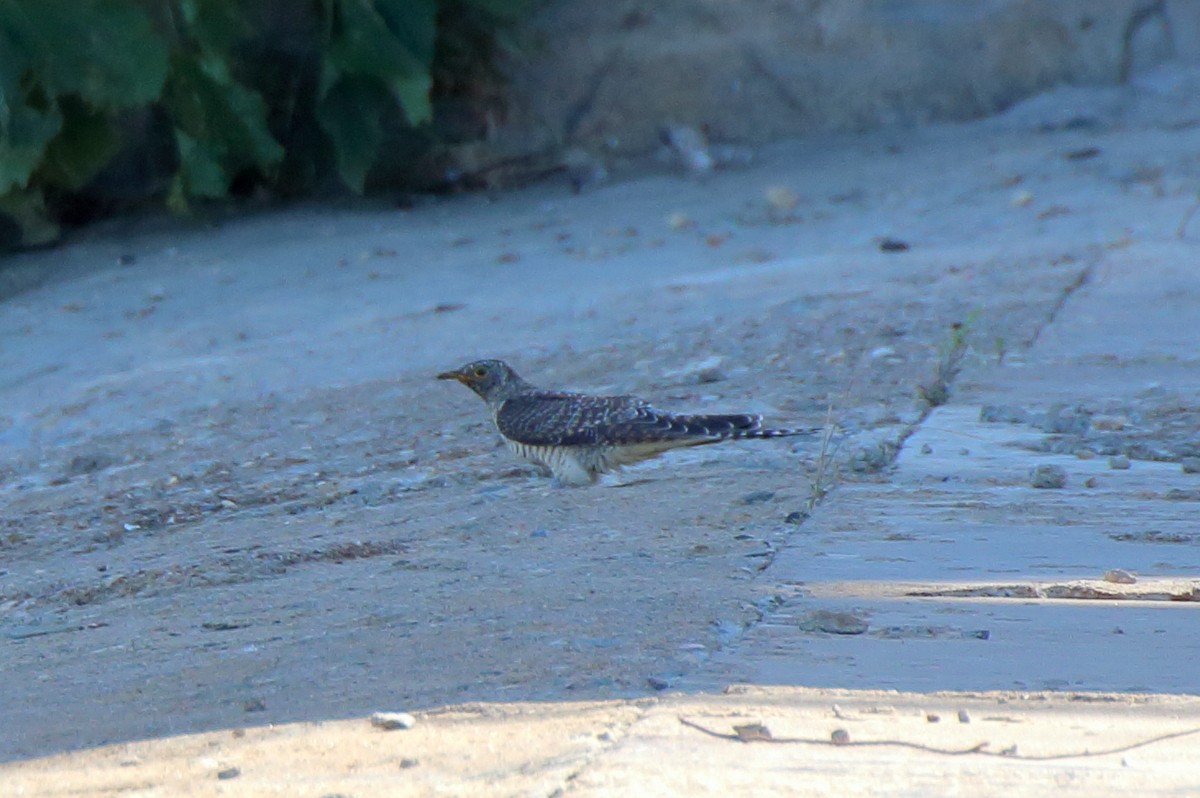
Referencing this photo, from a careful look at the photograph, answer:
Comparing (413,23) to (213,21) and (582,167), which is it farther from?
(582,167)

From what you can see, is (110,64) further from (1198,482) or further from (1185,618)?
(1185,618)

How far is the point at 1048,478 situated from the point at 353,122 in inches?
261

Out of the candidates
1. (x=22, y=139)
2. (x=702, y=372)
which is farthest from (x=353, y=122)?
(x=702, y=372)

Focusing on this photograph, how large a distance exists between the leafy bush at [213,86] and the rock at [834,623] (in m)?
6.94

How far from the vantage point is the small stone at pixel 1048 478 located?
4.54m

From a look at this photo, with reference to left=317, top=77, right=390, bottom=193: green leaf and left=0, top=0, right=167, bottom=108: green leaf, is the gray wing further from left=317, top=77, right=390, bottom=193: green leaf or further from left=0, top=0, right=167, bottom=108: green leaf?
left=317, top=77, right=390, bottom=193: green leaf

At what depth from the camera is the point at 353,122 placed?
33.6 ft

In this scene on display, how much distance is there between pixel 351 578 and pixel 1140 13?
29.8 ft

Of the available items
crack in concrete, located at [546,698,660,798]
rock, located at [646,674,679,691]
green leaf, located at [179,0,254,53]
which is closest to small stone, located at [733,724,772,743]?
crack in concrete, located at [546,698,660,798]

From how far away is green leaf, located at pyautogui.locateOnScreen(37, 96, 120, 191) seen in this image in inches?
390

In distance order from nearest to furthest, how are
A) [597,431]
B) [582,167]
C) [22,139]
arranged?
[597,431] → [22,139] → [582,167]

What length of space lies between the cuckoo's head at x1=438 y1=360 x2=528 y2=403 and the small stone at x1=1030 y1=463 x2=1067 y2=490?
6.69ft

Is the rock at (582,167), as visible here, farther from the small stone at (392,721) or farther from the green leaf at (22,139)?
the small stone at (392,721)

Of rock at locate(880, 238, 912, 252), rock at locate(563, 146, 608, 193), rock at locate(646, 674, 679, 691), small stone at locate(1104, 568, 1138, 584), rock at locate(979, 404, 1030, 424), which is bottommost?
small stone at locate(1104, 568, 1138, 584)
